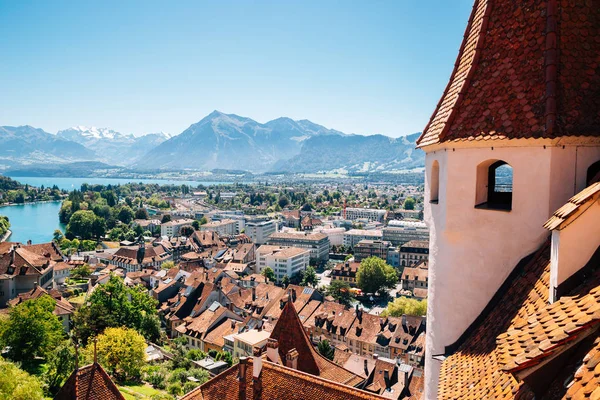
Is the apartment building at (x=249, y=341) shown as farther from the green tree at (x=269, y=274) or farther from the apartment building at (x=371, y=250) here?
the apartment building at (x=371, y=250)

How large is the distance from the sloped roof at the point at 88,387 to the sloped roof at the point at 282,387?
9.21 ft

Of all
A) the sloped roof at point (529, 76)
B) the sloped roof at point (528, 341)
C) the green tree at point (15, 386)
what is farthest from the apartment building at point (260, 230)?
the sloped roof at point (528, 341)

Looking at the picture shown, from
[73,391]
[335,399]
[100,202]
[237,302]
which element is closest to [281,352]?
[335,399]

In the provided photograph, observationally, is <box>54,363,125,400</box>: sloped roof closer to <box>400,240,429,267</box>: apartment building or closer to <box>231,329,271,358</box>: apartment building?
<box>231,329,271,358</box>: apartment building

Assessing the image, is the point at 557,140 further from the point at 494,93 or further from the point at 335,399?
the point at 335,399

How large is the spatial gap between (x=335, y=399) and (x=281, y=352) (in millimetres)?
6810

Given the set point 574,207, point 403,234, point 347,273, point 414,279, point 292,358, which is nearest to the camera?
point 574,207

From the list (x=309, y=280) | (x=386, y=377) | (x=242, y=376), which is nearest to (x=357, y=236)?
(x=309, y=280)

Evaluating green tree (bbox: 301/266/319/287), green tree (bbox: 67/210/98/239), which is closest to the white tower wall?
green tree (bbox: 301/266/319/287)

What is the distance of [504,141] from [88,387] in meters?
15.1

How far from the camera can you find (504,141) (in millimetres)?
6012

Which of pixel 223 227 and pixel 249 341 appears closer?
pixel 249 341

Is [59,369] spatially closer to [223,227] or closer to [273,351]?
[273,351]

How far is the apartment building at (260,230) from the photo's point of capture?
132375 millimetres
